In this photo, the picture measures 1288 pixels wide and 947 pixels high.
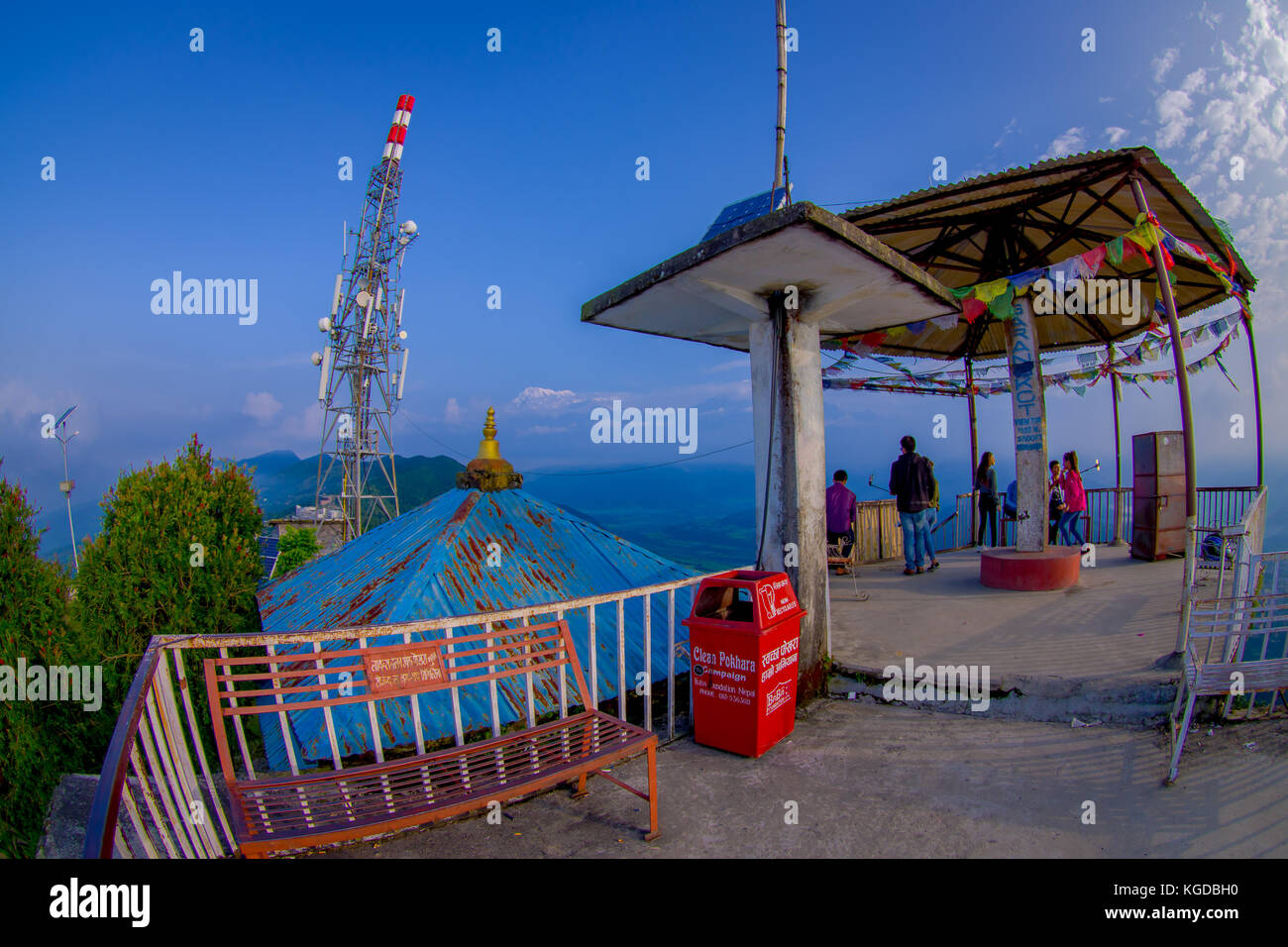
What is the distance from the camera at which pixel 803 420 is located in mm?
5617

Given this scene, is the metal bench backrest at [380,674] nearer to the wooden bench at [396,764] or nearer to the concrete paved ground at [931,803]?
the wooden bench at [396,764]

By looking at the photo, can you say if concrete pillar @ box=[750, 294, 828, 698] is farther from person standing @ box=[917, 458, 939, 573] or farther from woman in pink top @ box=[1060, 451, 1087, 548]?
woman in pink top @ box=[1060, 451, 1087, 548]

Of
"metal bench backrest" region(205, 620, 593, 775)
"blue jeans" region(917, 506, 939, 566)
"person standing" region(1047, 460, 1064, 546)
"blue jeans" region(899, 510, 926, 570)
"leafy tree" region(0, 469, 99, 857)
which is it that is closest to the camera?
"metal bench backrest" region(205, 620, 593, 775)

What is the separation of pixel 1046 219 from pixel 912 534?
5239 millimetres

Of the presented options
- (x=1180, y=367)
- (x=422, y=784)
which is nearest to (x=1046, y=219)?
(x=1180, y=367)

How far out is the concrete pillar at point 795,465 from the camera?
5539 mm

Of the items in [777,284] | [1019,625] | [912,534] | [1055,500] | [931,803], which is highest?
[777,284]

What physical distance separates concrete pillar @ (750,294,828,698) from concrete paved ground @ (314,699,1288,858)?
1.17 m

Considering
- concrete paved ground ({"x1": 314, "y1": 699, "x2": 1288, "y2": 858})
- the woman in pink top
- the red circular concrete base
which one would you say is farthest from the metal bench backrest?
the woman in pink top

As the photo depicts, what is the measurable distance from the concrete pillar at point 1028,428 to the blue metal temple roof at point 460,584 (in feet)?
16.8

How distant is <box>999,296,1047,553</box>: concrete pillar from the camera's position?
29.3 ft

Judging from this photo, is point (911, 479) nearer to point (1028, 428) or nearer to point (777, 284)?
Answer: point (1028, 428)

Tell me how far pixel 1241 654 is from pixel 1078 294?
6.54 meters

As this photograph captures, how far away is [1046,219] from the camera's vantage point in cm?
952
